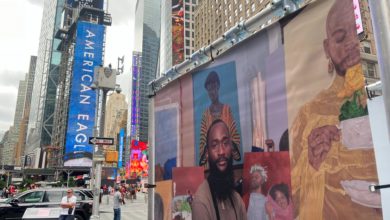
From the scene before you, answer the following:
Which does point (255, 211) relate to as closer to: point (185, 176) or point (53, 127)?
point (185, 176)

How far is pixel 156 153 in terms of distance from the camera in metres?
5.96

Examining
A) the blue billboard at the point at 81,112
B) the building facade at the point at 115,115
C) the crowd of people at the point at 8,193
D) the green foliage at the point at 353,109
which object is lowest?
the crowd of people at the point at 8,193

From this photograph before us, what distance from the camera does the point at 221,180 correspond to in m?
4.27

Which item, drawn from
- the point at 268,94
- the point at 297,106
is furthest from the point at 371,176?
the point at 268,94

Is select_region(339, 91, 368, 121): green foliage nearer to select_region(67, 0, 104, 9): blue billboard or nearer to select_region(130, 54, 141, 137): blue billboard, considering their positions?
select_region(67, 0, 104, 9): blue billboard

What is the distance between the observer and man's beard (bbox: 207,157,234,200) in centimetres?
410

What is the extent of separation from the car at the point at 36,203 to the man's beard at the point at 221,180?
40.6 ft

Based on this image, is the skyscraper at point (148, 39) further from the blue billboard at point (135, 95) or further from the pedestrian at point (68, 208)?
the pedestrian at point (68, 208)

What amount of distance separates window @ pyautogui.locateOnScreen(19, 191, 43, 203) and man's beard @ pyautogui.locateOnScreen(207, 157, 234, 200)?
504 inches

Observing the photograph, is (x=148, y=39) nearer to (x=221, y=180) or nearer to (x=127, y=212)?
(x=127, y=212)

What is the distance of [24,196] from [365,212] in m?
15.2

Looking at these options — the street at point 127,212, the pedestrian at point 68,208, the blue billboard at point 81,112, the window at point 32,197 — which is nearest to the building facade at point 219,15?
the blue billboard at point 81,112

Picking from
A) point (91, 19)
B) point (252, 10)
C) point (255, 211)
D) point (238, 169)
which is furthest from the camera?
point (91, 19)

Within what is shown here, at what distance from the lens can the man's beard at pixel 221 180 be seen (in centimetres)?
410
